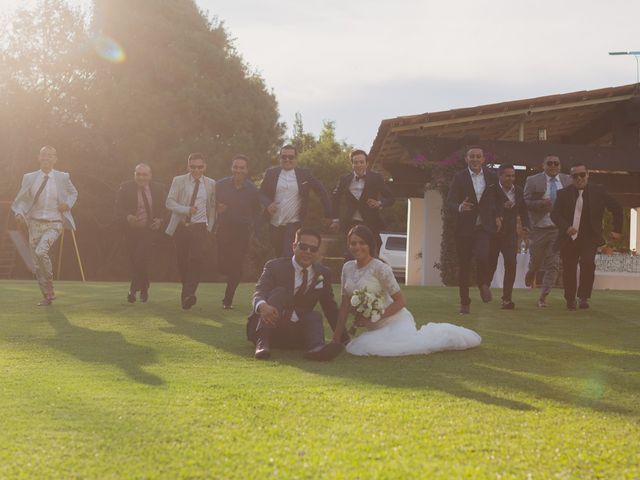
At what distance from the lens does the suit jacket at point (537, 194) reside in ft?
39.2

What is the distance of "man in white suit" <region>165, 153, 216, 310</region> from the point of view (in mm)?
10961

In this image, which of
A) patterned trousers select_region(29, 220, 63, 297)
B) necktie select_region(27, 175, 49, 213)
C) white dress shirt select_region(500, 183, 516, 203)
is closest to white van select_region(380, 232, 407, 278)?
white dress shirt select_region(500, 183, 516, 203)

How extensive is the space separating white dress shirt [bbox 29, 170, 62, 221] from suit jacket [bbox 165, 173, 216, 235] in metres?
1.46

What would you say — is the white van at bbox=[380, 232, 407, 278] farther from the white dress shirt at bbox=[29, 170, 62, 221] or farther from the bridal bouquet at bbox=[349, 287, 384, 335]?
the bridal bouquet at bbox=[349, 287, 384, 335]

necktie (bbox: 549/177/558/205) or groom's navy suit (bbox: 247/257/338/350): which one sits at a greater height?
necktie (bbox: 549/177/558/205)

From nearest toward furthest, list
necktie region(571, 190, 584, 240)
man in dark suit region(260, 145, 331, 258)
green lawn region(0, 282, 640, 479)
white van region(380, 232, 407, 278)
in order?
green lawn region(0, 282, 640, 479) → man in dark suit region(260, 145, 331, 258) → necktie region(571, 190, 584, 240) → white van region(380, 232, 407, 278)

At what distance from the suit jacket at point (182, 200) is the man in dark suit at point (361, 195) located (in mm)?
1736

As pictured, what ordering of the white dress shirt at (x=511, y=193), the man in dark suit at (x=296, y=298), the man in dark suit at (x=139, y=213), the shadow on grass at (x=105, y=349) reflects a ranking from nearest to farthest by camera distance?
1. the shadow on grass at (x=105, y=349)
2. the man in dark suit at (x=296, y=298)
3. the white dress shirt at (x=511, y=193)
4. the man in dark suit at (x=139, y=213)

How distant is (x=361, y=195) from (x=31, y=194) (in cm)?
426

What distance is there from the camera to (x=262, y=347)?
6820 millimetres

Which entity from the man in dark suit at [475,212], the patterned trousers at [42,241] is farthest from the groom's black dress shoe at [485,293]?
the patterned trousers at [42,241]

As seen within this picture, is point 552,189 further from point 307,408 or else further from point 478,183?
point 307,408

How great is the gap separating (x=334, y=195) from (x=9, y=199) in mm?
22348

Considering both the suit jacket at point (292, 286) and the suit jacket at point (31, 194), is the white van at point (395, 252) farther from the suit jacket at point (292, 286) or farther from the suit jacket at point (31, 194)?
the suit jacket at point (292, 286)
